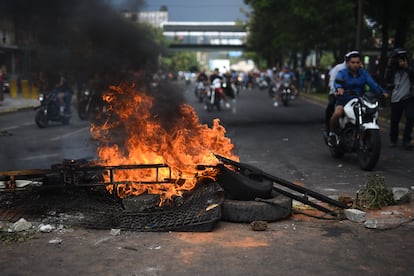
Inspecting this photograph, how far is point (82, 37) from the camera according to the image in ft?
22.9

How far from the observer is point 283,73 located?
2427cm

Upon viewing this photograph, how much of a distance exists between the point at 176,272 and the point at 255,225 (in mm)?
1298

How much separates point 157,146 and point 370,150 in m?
3.67

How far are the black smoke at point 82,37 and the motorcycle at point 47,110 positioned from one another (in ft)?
21.5

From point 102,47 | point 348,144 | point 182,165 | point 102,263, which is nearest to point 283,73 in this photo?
point 348,144

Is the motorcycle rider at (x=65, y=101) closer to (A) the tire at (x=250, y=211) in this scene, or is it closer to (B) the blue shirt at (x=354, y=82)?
(B) the blue shirt at (x=354, y=82)

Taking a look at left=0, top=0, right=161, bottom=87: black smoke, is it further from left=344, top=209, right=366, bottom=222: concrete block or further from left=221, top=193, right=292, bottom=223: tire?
left=344, top=209, right=366, bottom=222: concrete block

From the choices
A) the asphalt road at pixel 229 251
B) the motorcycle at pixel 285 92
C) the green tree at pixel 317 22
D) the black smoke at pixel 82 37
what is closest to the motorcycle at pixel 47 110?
the black smoke at pixel 82 37

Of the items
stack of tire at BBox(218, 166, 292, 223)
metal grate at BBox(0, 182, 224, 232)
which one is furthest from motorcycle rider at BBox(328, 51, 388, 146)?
metal grate at BBox(0, 182, 224, 232)

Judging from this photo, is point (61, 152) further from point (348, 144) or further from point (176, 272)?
point (176, 272)

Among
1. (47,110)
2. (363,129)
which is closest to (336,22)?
(47,110)

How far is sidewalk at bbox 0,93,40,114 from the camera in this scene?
770 inches

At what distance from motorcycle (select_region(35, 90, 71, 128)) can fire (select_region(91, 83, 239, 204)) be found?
780 cm

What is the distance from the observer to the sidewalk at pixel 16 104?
19.5 metres
